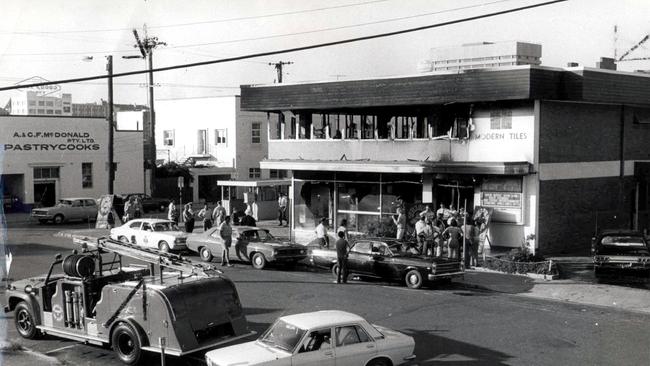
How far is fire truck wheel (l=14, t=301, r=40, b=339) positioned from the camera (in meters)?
13.3

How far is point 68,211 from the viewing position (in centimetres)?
3678

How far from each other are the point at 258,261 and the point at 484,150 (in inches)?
333

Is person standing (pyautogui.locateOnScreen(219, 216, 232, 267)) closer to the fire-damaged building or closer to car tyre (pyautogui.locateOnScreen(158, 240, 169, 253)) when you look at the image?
car tyre (pyautogui.locateOnScreen(158, 240, 169, 253))

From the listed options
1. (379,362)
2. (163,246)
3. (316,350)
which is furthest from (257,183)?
(316,350)

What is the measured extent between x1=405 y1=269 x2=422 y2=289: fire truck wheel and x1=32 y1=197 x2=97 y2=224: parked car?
23.9 meters

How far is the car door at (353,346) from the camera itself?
1033 cm

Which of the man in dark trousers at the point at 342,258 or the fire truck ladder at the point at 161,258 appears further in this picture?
the man in dark trousers at the point at 342,258

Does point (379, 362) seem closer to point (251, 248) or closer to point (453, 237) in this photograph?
point (453, 237)

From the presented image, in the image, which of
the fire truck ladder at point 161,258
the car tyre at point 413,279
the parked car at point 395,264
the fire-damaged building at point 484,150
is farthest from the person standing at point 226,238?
the fire truck ladder at point 161,258

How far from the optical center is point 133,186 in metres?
48.7

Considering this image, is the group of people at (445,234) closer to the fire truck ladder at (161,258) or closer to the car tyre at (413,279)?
the car tyre at (413,279)

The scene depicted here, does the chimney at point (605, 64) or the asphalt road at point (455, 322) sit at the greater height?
the chimney at point (605, 64)

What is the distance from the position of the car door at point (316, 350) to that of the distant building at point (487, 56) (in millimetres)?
18853

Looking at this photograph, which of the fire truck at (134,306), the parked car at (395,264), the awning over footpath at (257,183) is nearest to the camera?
the fire truck at (134,306)
